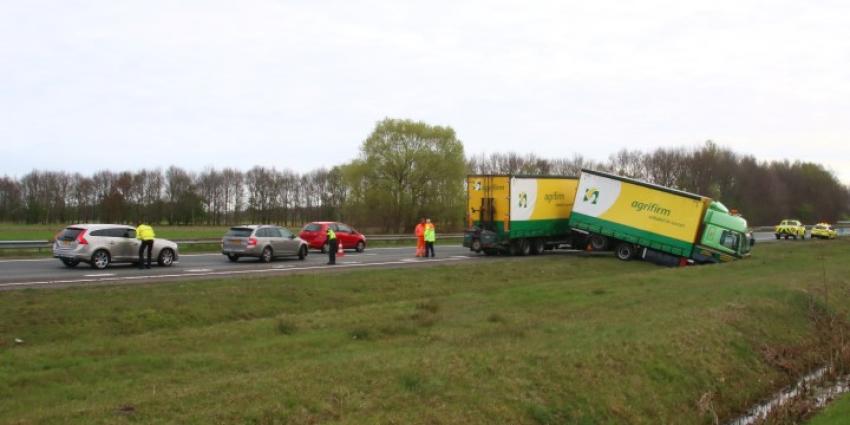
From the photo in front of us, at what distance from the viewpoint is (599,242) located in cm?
3506

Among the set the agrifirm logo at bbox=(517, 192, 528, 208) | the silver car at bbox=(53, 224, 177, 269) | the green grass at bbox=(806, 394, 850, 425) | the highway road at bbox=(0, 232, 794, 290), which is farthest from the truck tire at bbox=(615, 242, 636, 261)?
the green grass at bbox=(806, 394, 850, 425)

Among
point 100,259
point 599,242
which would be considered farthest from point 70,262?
point 599,242

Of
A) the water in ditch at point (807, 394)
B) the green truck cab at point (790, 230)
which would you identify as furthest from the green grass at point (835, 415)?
the green truck cab at point (790, 230)

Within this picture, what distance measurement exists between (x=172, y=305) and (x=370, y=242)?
33.1 m

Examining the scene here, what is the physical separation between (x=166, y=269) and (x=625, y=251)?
20.5 meters

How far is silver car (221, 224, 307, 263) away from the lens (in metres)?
28.8

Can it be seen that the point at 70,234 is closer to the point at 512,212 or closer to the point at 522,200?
the point at 512,212

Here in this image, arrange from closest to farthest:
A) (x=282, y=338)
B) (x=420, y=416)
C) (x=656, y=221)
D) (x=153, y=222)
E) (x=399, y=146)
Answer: (x=420, y=416) → (x=282, y=338) → (x=656, y=221) → (x=399, y=146) → (x=153, y=222)

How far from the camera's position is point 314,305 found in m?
17.7

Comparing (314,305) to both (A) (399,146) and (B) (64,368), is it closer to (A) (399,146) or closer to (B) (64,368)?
Answer: (B) (64,368)

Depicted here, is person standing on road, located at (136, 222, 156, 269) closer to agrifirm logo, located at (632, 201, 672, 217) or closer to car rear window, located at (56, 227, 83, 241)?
car rear window, located at (56, 227, 83, 241)

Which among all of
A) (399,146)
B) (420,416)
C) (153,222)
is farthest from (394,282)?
(153,222)

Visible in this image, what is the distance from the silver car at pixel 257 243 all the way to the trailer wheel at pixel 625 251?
597 inches

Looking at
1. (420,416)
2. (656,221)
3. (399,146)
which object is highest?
(399,146)
